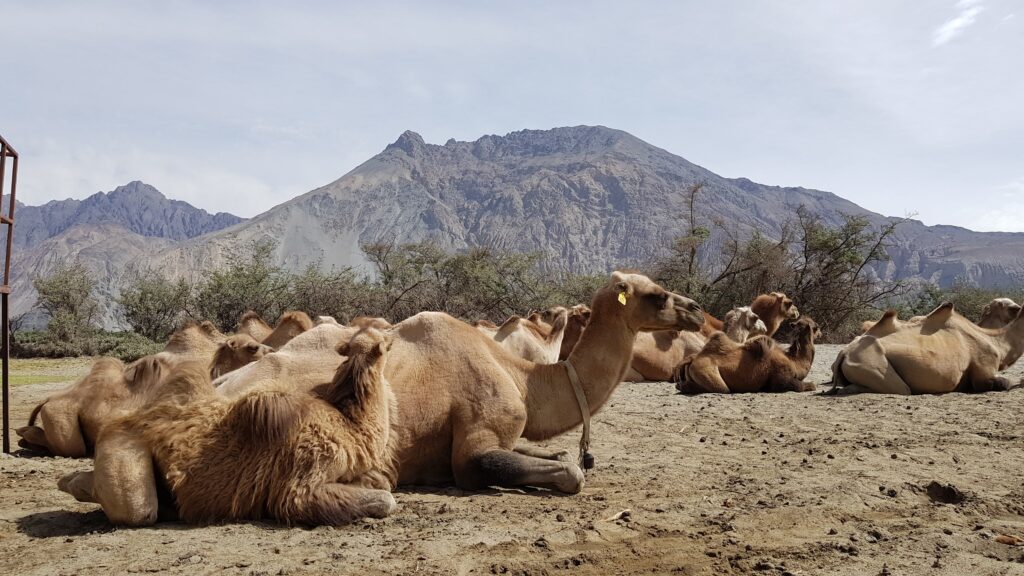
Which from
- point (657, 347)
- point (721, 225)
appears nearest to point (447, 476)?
point (657, 347)

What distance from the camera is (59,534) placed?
14.8 ft

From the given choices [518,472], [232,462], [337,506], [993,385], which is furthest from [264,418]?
[993,385]

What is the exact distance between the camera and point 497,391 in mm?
6078

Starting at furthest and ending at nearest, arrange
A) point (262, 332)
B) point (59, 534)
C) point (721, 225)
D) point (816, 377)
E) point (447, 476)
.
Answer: point (721, 225)
point (816, 377)
point (262, 332)
point (447, 476)
point (59, 534)

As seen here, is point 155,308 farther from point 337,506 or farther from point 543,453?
point 337,506

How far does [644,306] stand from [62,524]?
4641 mm

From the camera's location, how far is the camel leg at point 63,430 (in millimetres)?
7664

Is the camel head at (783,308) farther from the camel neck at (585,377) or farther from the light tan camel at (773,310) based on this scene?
the camel neck at (585,377)

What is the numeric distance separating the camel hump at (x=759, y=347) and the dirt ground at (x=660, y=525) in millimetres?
Answer: 4956

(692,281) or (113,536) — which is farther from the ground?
(692,281)

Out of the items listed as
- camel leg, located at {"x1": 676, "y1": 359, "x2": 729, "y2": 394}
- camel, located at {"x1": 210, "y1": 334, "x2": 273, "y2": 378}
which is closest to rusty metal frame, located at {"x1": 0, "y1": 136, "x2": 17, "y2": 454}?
camel, located at {"x1": 210, "y1": 334, "x2": 273, "y2": 378}

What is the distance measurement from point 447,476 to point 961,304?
38054 millimetres

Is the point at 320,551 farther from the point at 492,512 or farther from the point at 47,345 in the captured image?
the point at 47,345

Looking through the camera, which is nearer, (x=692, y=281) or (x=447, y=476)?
(x=447, y=476)
